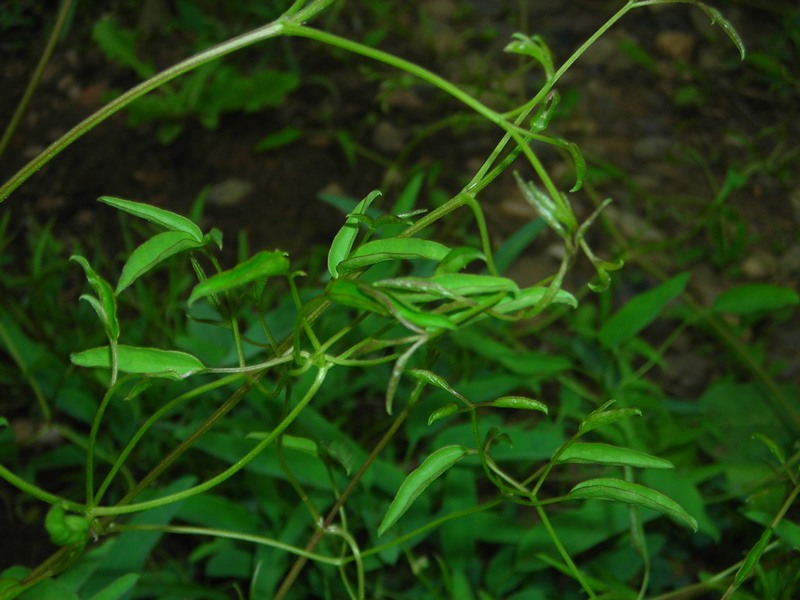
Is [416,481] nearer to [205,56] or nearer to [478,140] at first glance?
[205,56]

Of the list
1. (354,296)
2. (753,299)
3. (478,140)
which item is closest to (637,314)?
(753,299)

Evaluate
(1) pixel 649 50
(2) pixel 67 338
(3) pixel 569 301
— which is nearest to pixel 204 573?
(2) pixel 67 338

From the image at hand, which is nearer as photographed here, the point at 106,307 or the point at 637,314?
the point at 106,307

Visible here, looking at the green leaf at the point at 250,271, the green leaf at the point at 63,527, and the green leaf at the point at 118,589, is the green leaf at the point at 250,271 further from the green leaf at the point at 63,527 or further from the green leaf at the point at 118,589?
the green leaf at the point at 118,589

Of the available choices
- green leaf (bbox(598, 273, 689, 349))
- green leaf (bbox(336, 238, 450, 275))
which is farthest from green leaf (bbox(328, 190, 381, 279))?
green leaf (bbox(598, 273, 689, 349))

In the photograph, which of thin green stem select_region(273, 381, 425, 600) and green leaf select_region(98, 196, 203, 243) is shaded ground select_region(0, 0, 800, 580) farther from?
green leaf select_region(98, 196, 203, 243)

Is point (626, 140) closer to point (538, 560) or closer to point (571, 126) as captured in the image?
point (571, 126)

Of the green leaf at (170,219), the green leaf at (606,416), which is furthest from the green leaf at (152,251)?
the green leaf at (606,416)
